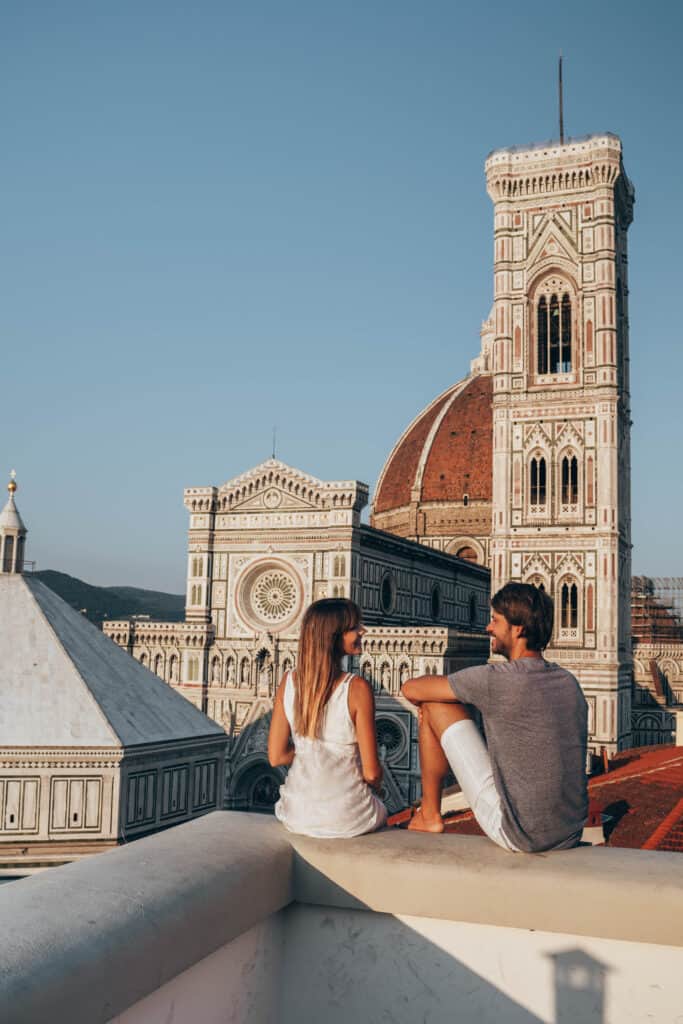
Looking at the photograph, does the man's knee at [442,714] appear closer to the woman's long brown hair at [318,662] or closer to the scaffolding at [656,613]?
the woman's long brown hair at [318,662]

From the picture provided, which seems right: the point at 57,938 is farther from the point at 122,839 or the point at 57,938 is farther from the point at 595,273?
the point at 595,273

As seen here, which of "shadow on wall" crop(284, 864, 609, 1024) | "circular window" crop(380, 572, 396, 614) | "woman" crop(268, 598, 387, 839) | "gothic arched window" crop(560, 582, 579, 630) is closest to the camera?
"shadow on wall" crop(284, 864, 609, 1024)

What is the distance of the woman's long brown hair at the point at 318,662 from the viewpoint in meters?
4.14

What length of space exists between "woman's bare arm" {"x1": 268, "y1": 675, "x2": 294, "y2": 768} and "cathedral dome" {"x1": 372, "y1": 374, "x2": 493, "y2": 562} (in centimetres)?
5031

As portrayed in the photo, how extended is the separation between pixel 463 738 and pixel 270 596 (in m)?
33.8

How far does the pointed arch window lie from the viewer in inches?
1443

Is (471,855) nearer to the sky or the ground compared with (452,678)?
nearer to the ground

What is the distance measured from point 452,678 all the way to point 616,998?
1.26 metres

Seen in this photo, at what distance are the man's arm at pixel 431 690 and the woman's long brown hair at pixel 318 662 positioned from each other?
14.5 inches

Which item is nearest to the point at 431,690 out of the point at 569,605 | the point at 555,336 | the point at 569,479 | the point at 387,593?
the point at 569,605

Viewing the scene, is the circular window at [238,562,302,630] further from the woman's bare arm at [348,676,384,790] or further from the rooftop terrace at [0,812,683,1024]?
the rooftop terrace at [0,812,683,1024]

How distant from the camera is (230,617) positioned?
37.9 meters

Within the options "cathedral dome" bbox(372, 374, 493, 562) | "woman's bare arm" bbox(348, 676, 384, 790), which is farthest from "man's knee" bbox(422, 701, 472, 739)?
"cathedral dome" bbox(372, 374, 493, 562)

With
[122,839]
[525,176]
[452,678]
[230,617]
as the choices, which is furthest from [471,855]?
[525,176]
